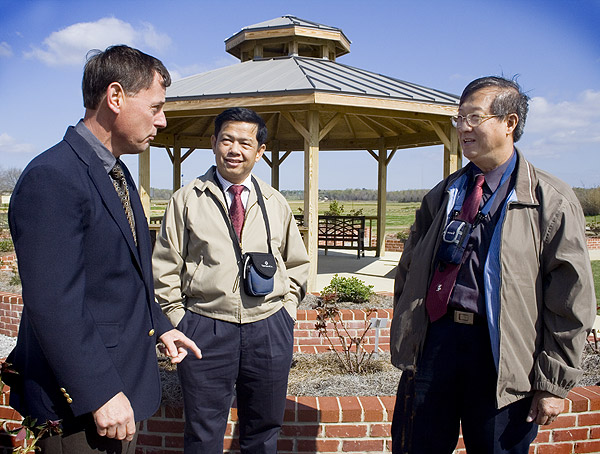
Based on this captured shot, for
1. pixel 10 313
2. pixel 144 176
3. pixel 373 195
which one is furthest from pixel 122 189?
pixel 373 195

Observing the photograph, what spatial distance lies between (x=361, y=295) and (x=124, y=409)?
4614 mm

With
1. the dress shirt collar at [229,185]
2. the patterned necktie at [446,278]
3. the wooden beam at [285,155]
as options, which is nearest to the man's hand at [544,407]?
the patterned necktie at [446,278]

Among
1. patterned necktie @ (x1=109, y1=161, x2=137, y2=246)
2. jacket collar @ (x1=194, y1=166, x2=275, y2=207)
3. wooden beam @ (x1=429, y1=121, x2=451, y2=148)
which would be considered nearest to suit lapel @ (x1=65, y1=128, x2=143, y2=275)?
patterned necktie @ (x1=109, y1=161, x2=137, y2=246)

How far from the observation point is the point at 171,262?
2.65m

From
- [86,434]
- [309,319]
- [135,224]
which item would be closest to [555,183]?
[135,224]

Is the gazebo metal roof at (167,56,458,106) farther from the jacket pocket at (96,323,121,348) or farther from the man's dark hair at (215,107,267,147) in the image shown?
the jacket pocket at (96,323,121,348)

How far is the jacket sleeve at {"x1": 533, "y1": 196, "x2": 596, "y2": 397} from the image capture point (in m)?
1.91

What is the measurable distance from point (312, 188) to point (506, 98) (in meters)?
5.58

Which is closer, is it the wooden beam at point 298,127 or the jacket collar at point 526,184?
the jacket collar at point 526,184

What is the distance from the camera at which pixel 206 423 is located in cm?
253

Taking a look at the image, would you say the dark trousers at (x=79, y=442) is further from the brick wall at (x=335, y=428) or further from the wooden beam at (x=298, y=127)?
the wooden beam at (x=298, y=127)

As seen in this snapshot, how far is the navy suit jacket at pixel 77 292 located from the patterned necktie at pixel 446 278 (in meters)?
1.14

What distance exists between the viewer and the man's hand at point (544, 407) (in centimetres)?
195

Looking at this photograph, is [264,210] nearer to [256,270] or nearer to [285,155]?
[256,270]
